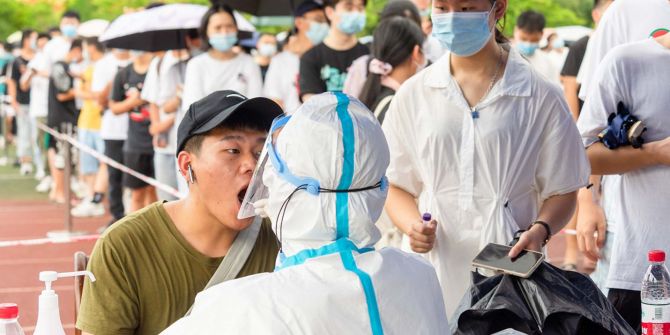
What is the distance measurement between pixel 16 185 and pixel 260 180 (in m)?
17.1

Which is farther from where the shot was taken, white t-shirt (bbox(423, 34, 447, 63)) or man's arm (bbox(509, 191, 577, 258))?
white t-shirt (bbox(423, 34, 447, 63))

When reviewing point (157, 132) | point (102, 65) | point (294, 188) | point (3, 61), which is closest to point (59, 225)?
point (102, 65)

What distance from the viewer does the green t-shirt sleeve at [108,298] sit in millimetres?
3359

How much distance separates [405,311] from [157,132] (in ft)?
24.6

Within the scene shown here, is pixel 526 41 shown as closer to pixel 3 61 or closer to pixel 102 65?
pixel 102 65

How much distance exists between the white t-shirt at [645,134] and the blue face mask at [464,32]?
0.46 metres

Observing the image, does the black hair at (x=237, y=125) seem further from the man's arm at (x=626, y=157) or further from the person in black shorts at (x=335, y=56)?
the person in black shorts at (x=335, y=56)

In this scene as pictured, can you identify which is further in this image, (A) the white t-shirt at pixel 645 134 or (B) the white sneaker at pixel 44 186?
(B) the white sneaker at pixel 44 186

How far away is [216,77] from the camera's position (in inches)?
350

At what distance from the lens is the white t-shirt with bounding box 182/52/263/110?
8.85 m

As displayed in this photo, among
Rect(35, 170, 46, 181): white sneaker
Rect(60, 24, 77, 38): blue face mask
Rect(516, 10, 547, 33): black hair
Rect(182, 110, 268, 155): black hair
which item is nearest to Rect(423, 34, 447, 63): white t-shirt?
Rect(516, 10, 547, 33): black hair

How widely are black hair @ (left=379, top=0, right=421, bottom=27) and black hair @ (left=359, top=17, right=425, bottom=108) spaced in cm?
152

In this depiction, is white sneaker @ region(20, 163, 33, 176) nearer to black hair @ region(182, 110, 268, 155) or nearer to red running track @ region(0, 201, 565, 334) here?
red running track @ region(0, 201, 565, 334)

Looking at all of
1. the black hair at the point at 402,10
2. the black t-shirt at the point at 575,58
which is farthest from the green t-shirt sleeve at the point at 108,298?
the black t-shirt at the point at 575,58
